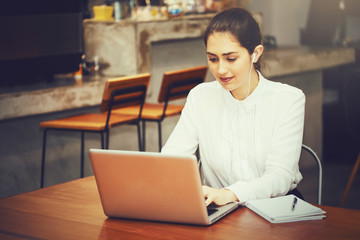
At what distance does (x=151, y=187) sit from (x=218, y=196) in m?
0.23

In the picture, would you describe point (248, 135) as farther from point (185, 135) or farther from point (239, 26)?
point (239, 26)

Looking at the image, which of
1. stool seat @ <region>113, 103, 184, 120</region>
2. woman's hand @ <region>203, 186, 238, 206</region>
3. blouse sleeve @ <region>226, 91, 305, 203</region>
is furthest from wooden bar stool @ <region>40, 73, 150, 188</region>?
woman's hand @ <region>203, 186, 238, 206</region>

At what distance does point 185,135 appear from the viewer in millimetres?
2137

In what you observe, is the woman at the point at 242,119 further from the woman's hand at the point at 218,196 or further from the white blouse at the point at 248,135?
the woman's hand at the point at 218,196

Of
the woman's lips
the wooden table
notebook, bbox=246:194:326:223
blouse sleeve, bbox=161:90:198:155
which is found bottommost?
the wooden table

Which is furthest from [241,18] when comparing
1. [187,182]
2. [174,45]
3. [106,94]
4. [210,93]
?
[174,45]

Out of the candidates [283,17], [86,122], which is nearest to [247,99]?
[86,122]

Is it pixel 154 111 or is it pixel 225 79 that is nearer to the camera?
pixel 225 79

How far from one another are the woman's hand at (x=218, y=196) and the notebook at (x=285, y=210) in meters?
0.06

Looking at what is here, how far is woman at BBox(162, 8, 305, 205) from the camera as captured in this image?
6.24 feet

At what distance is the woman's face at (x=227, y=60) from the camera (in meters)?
1.94

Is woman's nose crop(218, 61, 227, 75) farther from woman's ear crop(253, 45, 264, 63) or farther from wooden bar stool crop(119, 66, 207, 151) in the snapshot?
wooden bar stool crop(119, 66, 207, 151)

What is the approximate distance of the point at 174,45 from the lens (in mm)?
4953

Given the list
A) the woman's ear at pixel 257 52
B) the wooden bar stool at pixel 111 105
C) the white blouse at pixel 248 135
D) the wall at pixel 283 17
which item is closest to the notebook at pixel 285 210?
the white blouse at pixel 248 135
